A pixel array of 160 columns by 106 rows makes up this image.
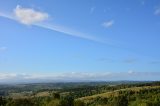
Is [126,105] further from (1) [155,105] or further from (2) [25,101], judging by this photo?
(2) [25,101]

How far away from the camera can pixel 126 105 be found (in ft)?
607

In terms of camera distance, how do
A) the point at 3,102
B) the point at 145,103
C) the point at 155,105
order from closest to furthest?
1. the point at 145,103
2. the point at 155,105
3. the point at 3,102

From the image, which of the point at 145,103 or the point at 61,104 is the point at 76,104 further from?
the point at 145,103

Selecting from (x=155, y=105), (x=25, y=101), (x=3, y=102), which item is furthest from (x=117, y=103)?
(x=3, y=102)

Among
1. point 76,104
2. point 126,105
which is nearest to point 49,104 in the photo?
point 76,104


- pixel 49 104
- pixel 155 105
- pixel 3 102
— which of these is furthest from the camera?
pixel 3 102

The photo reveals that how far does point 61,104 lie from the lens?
133 m

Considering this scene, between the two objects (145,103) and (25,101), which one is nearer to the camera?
(145,103)

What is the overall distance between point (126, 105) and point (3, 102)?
68.6 metres

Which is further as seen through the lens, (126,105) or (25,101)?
(126,105)

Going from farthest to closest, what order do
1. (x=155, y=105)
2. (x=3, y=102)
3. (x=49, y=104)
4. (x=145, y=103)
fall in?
(x=3, y=102) < (x=155, y=105) < (x=145, y=103) < (x=49, y=104)

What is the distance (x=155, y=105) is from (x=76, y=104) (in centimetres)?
3845

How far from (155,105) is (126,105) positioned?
32.0 m

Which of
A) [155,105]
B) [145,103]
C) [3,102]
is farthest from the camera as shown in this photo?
[3,102]
